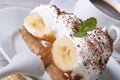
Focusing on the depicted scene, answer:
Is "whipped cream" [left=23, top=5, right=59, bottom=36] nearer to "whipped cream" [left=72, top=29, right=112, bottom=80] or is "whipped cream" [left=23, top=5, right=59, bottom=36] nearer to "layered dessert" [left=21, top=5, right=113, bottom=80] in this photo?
"layered dessert" [left=21, top=5, right=113, bottom=80]

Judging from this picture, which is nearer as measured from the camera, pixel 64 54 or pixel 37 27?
pixel 64 54

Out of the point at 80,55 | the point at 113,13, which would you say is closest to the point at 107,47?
the point at 80,55

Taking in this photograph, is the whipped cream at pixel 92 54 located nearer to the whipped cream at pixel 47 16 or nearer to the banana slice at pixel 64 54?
the banana slice at pixel 64 54

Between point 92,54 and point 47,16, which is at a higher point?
point 47,16

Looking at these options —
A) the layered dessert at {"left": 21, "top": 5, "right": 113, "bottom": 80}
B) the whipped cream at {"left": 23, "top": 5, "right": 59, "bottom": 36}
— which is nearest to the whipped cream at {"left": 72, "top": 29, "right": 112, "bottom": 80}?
the layered dessert at {"left": 21, "top": 5, "right": 113, "bottom": 80}

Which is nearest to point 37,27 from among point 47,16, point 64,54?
point 47,16

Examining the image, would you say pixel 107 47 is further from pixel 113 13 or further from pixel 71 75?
pixel 113 13

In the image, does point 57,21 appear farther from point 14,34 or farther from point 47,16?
point 14,34
